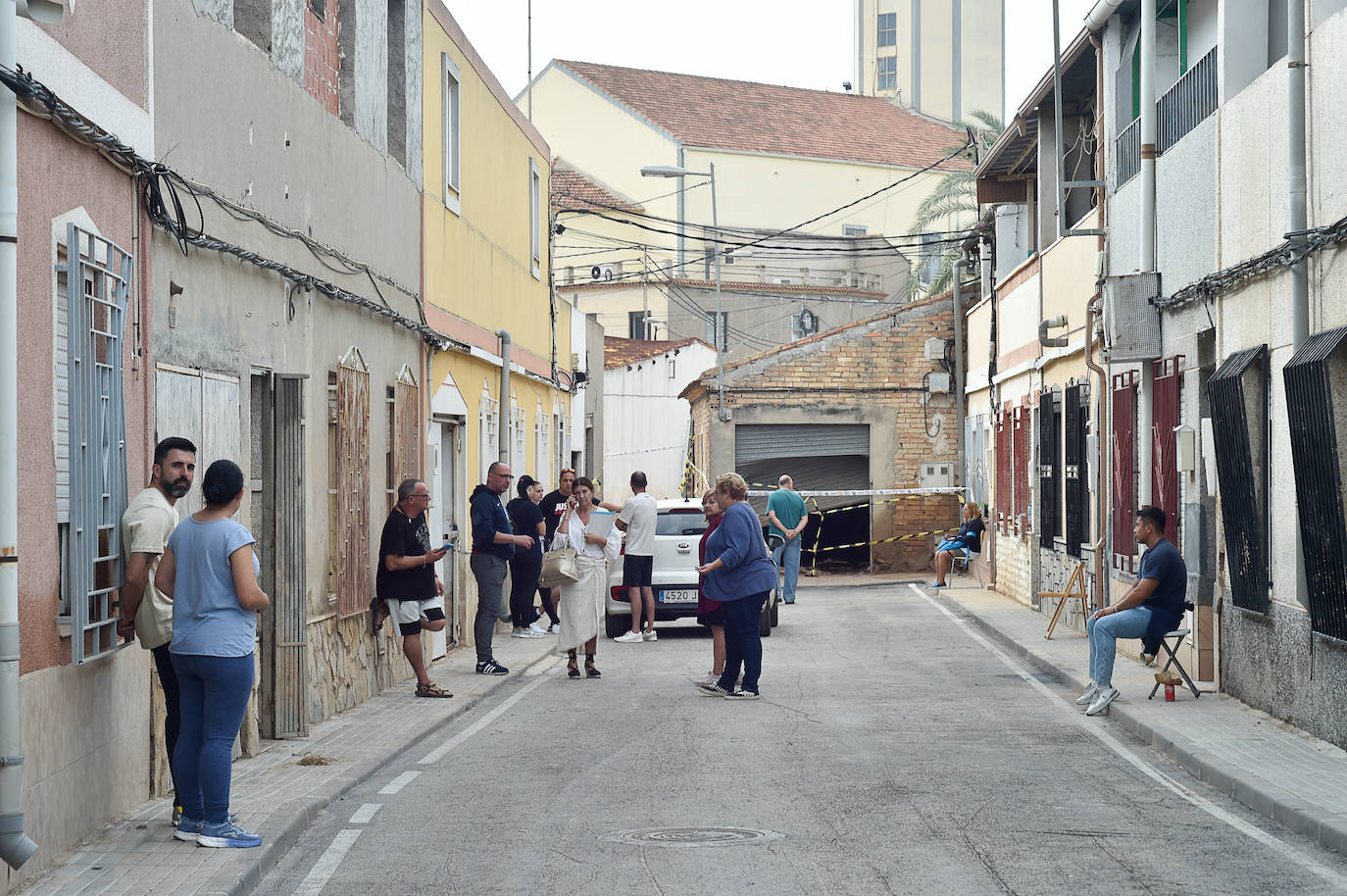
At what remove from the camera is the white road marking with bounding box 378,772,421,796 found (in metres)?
9.62

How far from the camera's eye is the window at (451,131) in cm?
1786

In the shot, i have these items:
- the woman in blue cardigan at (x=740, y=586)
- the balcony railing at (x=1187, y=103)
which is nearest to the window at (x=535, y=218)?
the balcony railing at (x=1187, y=103)

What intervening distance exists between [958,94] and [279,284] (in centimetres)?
7472

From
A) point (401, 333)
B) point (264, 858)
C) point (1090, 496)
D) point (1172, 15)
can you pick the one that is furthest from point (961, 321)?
point (264, 858)

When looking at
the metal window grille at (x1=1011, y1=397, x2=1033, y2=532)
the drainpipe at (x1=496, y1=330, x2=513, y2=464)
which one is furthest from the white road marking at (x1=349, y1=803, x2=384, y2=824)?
the metal window grille at (x1=1011, y1=397, x2=1033, y2=532)

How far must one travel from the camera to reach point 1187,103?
1520 cm

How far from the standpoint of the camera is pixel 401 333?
1584cm

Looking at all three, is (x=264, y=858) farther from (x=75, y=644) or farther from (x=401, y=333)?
(x=401, y=333)

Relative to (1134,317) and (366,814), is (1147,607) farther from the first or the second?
(366,814)

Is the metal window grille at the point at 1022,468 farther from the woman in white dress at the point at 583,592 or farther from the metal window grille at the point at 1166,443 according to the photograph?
the woman in white dress at the point at 583,592

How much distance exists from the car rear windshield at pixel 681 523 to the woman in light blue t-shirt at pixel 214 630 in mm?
12336

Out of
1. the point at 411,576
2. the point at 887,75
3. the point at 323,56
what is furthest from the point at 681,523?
the point at 887,75

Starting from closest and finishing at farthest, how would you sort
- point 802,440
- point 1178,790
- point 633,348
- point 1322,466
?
point 1178,790, point 1322,466, point 802,440, point 633,348

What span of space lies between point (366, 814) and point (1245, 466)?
23.7 feet
